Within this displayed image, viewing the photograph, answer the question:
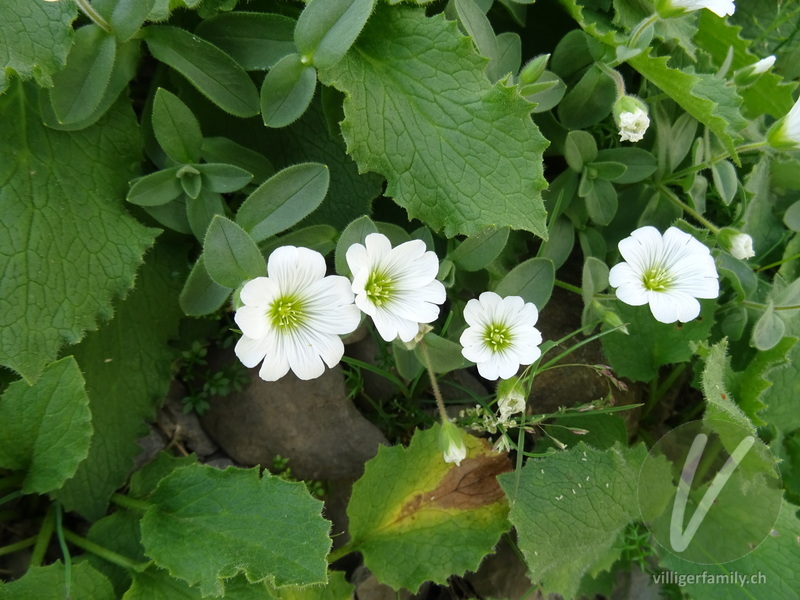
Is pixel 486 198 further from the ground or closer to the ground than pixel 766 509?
further from the ground

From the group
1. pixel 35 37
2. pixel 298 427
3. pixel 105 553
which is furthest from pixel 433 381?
pixel 35 37

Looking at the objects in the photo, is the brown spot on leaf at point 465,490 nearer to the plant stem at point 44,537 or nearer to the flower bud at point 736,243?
the flower bud at point 736,243

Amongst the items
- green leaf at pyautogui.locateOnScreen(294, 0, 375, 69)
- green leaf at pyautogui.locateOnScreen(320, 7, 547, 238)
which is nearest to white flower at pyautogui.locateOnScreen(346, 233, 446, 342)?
green leaf at pyautogui.locateOnScreen(320, 7, 547, 238)

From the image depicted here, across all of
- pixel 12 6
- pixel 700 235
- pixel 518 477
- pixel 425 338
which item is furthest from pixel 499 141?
pixel 12 6

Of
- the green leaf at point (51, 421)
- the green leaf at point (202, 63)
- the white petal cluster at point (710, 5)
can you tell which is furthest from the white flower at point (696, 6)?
the green leaf at point (51, 421)

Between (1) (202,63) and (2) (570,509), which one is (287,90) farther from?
(2) (570,509)

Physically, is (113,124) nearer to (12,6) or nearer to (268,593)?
(12,6)
